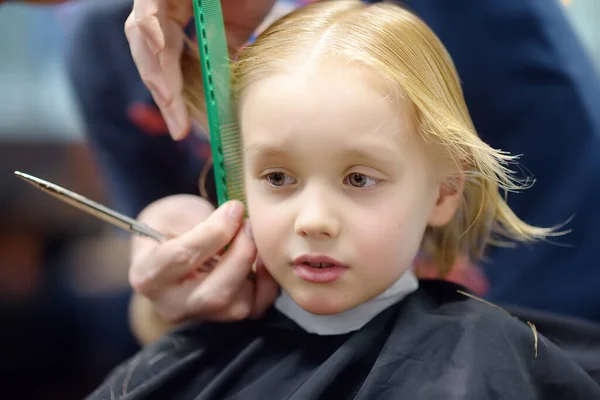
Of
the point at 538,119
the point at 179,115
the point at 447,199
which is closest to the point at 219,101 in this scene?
the point at 179,115

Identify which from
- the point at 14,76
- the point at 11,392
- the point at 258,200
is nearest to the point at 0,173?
the point at 14,76

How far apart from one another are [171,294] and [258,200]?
163mm

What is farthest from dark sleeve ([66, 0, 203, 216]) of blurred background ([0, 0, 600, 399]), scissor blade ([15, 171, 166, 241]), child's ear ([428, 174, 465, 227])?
child's ear ([428, 174, 465, 227])

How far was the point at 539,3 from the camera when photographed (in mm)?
984

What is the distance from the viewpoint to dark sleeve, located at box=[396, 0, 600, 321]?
98 centimetres

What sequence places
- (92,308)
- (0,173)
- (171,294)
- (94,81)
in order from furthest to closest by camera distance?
1. (92,308)
2. (0,173)
3. (94,81)
4. (171,294)

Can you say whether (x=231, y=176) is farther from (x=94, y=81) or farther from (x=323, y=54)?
(x=94, y=81)

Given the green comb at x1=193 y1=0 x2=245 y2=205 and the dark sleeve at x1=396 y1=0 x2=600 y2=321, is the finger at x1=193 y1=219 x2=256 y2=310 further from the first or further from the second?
the dark sleeve at x1=396 y1=0 x2=600 y2=321

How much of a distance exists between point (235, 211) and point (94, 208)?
0.48 feet

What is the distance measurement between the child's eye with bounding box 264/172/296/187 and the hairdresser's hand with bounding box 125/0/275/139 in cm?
13

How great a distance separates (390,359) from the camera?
654mm

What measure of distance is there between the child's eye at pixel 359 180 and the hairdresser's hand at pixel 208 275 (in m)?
0.14

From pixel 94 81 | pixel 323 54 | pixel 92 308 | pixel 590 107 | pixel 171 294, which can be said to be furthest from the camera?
pixel 92 308

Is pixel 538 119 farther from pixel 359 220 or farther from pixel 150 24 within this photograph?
pixel 150 24
